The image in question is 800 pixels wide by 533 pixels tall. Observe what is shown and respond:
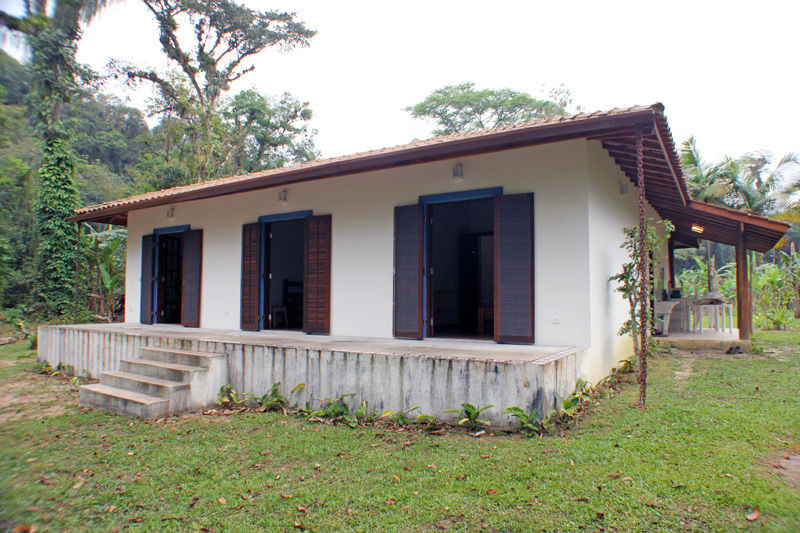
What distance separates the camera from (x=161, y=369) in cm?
562

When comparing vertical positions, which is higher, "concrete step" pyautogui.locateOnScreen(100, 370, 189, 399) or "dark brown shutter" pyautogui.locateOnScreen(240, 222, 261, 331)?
"dark brown shutter" pyautogui.locateOnScreen(240, 222, 261, 331)

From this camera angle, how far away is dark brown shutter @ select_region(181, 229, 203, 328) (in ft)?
29.2

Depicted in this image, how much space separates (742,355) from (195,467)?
8.27 meters

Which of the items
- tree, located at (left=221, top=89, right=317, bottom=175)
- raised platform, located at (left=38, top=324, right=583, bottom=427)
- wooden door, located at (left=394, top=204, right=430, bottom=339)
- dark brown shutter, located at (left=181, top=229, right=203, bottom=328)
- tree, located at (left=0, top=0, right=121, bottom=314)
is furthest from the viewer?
tree, located at (left=221, top=89, right=317, bottom=175)

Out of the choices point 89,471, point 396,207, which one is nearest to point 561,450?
point 89,471

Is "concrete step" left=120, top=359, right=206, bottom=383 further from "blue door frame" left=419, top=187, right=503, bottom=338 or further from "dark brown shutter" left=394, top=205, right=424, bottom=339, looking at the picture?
"blue door frame" left=419, top=187, right=503, bottom=338

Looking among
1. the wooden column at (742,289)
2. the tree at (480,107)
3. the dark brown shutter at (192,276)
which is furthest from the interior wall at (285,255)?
the tree at (480,107)

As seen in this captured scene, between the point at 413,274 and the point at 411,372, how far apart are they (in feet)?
7.21

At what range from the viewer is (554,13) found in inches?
393

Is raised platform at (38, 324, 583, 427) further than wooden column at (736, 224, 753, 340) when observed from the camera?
No

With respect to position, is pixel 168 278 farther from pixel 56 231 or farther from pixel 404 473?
pixel 404 473

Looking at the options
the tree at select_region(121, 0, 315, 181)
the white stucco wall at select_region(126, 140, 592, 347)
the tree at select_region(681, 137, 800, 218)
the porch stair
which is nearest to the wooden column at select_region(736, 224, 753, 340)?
the white stucco wall at select_region(126, 140, 592, 347)

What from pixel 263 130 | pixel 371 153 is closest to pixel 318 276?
pixel 371 153

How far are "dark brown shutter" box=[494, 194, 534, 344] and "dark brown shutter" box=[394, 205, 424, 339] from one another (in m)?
1.08
